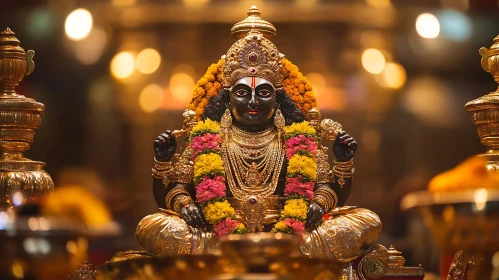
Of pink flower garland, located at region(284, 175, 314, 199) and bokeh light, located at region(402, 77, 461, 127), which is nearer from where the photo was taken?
pink flower garland, located at region(284, 175, 314, 199)

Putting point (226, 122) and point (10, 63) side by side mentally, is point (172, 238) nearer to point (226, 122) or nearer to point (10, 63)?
point (226, 122)

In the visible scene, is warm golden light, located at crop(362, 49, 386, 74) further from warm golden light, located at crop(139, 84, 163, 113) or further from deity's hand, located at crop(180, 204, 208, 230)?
deity's hand, located at crop(180, 204, 208, 230)

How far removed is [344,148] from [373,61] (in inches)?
134

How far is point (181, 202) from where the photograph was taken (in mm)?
7324

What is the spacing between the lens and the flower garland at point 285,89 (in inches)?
304

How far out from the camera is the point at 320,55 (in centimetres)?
1055

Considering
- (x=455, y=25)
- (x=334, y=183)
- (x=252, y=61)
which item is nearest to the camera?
(x=334, y=183)

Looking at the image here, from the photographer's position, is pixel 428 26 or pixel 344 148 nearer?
pixel 344 148

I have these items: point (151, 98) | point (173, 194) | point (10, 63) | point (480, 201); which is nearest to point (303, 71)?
point (151, 98)

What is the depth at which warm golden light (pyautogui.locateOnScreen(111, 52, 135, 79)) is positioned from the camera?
10.6 meters

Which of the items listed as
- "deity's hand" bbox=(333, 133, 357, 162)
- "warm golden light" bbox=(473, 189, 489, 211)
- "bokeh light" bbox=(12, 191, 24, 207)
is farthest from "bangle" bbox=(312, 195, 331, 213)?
"warm golden light" bbox=(473, 189, 489, 211)

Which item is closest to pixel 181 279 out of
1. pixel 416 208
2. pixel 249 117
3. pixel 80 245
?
pixel 80 245

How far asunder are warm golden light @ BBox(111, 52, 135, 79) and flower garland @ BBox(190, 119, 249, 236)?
3244mm

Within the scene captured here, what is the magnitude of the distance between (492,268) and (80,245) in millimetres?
1710
